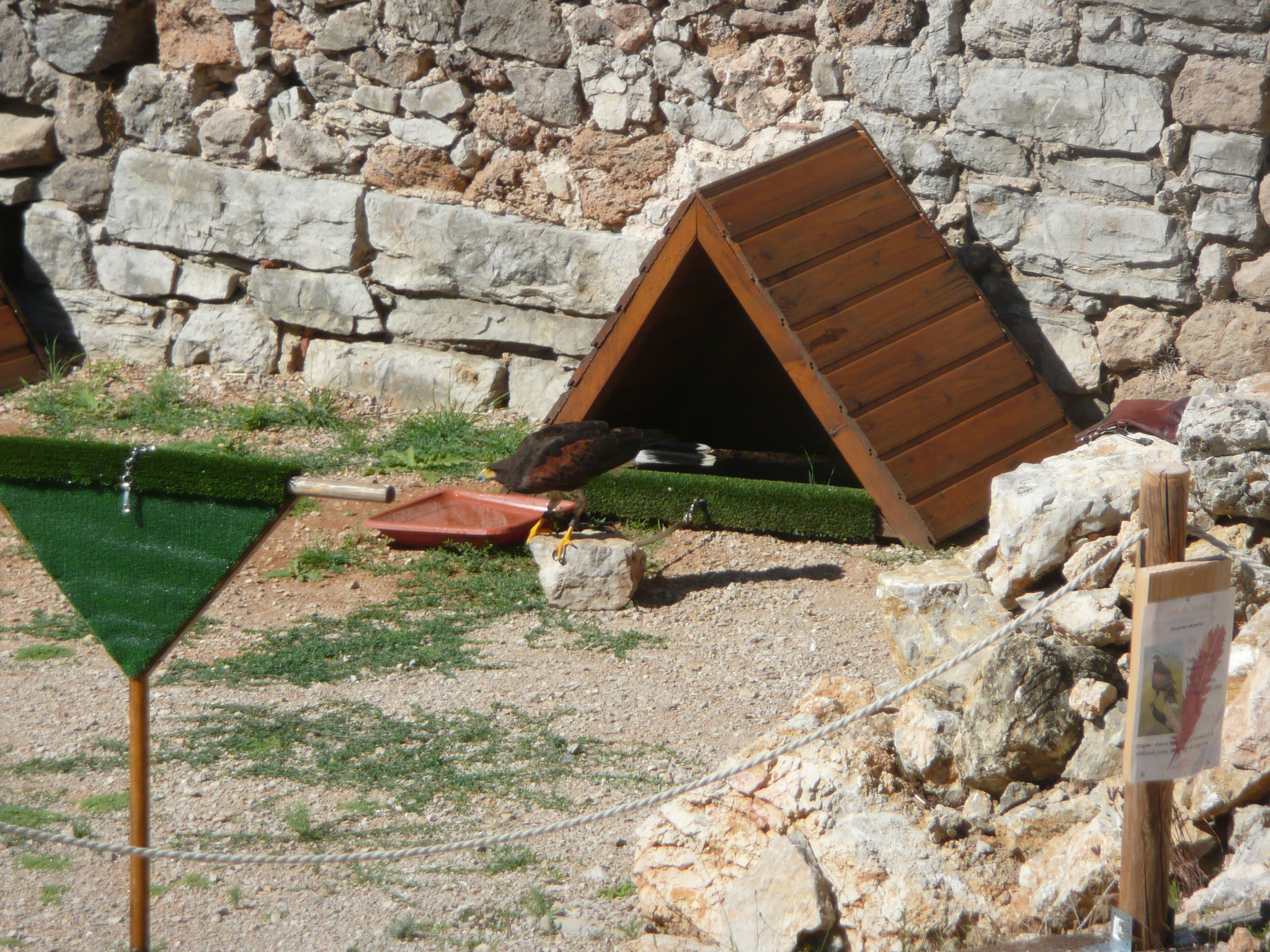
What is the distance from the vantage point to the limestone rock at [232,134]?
761cm

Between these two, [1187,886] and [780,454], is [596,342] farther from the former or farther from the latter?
[1187,886]

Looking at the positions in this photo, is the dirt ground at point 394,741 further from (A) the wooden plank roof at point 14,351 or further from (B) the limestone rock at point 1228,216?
(A) the wooden plank roof at point 14,351

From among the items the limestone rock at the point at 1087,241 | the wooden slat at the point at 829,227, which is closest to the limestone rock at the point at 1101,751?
the wooden slat at the point at 829,227

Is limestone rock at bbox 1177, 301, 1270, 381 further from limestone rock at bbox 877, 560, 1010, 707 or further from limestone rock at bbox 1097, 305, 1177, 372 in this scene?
limestone rock at bbox 877, 560, 1010, 707

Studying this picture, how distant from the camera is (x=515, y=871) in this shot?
2.99 m

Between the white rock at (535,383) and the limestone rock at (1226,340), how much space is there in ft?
11.3

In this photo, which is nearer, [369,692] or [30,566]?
[369,692]

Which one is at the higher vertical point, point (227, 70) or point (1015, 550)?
point (227, 70)

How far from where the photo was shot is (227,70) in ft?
25.2

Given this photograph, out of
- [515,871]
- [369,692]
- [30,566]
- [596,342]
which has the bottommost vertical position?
[515,871]

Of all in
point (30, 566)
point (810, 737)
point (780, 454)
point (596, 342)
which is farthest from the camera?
point (780, 454)

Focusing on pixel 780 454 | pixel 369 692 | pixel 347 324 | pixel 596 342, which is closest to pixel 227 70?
pixel 347 324

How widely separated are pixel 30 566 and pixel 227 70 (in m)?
3.87

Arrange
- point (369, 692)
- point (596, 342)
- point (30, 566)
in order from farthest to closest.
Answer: point (596, 342), point (30, 566), point (369, 692)
